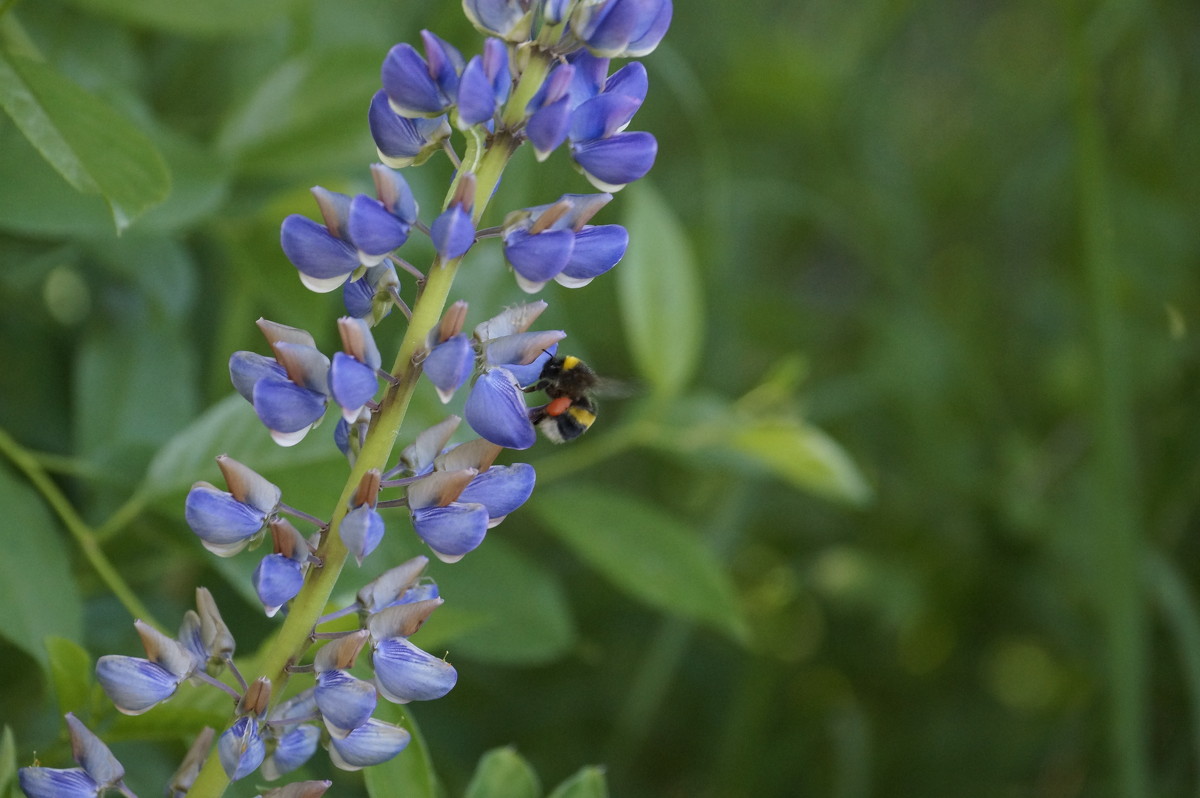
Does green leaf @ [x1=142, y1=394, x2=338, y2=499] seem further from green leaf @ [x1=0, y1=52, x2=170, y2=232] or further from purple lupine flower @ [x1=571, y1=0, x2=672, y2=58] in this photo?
purple lupine flower @ [x1=571, y1=0, x2=672, y2=58]

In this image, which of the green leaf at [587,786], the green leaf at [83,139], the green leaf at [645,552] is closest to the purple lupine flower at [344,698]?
the green leaf at [587,786]

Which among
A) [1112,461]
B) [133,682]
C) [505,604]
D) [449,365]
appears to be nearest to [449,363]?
[449,365]

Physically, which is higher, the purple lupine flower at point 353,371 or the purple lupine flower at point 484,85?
the purple lupine flower at point 484,85

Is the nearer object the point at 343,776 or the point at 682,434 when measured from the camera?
the point at 343,776

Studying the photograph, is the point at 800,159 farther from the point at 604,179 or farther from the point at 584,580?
the point at 604,179

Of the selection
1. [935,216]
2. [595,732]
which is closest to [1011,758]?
[595,732]

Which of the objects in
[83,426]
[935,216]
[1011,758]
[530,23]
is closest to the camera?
[530,23]

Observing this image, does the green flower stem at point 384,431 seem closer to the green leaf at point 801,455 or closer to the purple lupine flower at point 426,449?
the purple lupine flower at point 426,449
